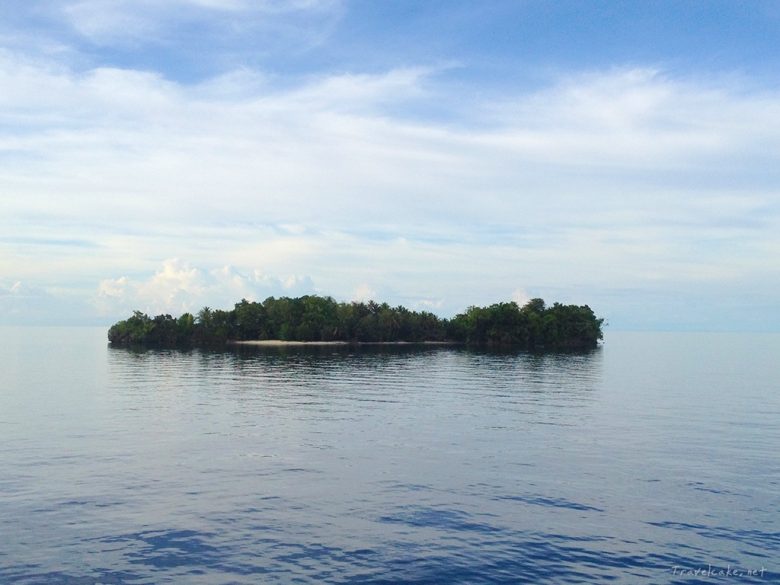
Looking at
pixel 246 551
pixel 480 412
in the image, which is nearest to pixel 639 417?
pixel 480 412

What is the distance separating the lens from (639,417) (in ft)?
197

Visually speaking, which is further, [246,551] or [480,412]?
[480,412]

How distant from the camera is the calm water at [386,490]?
938 inches

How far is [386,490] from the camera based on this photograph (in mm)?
33469

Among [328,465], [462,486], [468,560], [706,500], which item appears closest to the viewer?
[468,560]

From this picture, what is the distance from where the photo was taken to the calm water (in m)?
23.8

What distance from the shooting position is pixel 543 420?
187 feet

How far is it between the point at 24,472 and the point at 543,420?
39289mm

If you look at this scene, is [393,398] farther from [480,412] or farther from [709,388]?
[709,388]

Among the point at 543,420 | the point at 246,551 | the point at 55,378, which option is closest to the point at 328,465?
the point at 246,551

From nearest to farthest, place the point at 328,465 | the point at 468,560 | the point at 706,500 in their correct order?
1. the point at 468,560
2. the point at 706,500
3. the point at 328,465

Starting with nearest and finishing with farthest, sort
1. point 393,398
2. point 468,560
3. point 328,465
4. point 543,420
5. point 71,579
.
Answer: point 71,579 → point 468,560 → point 328,465 → point 543,420 → point 393,398

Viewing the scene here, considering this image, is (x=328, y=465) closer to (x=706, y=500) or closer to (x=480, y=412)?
(x=706, y=500)

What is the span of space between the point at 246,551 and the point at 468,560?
27.4ft
